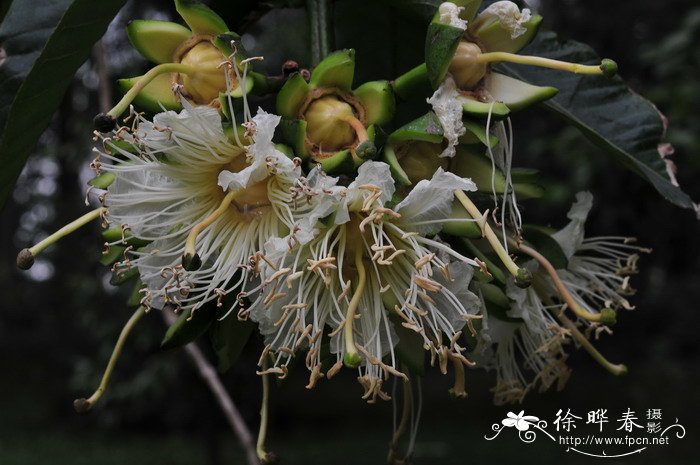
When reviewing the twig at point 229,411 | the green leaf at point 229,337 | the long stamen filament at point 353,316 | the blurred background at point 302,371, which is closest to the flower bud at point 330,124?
the long stamen filament at point 353,316

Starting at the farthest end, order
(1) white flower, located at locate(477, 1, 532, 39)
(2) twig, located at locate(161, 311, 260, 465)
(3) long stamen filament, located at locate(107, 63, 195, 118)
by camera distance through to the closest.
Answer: (2) twig, located at locate(161, 311, 260, 465), (1) white flower, located at locate(477, 1, 532, 39), (3) long stamen filament, located at locate(107, 63, 195, 118)

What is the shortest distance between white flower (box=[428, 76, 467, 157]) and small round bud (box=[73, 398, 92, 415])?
447 millimetres

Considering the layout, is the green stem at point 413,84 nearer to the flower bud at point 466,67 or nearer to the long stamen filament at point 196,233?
the flower bud at point 466,67

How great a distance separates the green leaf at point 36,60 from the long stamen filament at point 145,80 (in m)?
0.09

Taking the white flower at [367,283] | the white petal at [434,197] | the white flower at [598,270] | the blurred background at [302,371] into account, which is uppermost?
the white petal at [434,197]

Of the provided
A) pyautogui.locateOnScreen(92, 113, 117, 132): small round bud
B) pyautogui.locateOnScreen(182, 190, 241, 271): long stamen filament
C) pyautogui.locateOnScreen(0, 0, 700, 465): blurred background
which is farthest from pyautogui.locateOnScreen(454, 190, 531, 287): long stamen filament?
pyautogui.locateOnScreen(0, 0, 700, 465): blurred background

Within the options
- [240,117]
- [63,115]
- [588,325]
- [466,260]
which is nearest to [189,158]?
[240,117]

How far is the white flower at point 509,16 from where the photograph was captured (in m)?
0.89

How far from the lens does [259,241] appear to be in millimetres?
898

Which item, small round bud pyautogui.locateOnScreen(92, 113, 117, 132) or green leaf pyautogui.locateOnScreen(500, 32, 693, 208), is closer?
small round bud pyautogui.locateOnScreen(92, 113, 117, 132)

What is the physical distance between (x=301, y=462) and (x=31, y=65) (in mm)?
6713

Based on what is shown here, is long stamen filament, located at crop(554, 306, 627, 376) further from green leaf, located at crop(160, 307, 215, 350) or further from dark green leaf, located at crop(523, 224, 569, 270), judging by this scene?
green leaf, located at crop(160, 307, 215, 350)

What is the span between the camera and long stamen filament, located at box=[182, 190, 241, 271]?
2.63 ft

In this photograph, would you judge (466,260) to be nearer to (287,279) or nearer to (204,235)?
(287,279)
